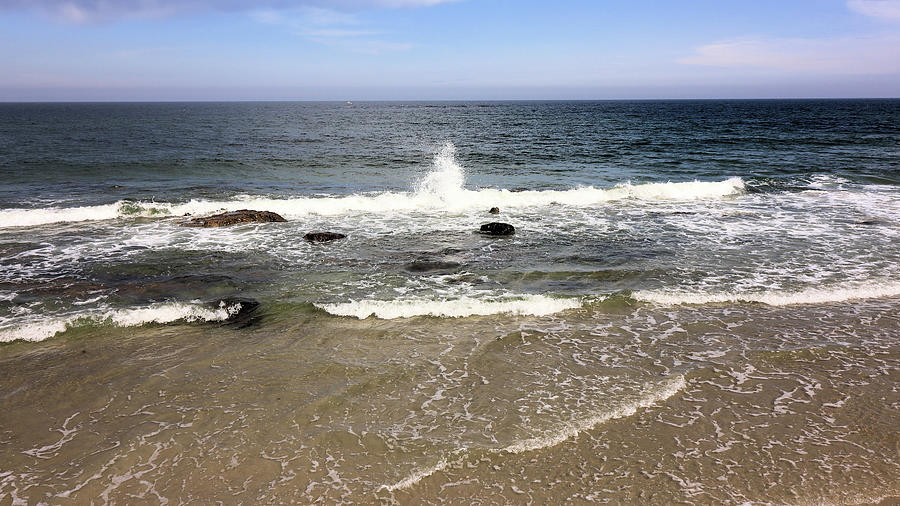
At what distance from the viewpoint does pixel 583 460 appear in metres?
5.18

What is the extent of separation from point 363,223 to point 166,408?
1118 centimetres

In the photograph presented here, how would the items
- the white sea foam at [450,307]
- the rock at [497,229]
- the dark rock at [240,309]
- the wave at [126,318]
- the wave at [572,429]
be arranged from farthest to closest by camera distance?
the rock at [497,229] → the white sea foam at [450,307] → the dark rock at [240,309] → the wave at [126,318] → the wave at [572,429]

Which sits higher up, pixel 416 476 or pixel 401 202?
pixel 401 202

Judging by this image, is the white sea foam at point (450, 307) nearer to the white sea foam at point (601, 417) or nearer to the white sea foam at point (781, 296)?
the white sea foam at point (781, 296)

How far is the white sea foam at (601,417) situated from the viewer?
542 cm

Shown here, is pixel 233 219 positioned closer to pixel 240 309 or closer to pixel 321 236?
pixel 321 236

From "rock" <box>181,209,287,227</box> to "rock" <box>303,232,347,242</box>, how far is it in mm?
2651

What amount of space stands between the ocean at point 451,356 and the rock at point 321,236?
27 cm

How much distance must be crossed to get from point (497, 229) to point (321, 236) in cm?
476

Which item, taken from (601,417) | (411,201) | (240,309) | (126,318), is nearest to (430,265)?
(240,309)

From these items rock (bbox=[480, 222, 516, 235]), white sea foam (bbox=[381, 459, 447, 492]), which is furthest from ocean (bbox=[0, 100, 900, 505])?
rock (bbox=[480, 222, 516, 235])

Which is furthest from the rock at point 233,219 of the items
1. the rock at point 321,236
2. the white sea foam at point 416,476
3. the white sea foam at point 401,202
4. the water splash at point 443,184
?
the white sea foam at point 416,476

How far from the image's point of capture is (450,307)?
9320 mm

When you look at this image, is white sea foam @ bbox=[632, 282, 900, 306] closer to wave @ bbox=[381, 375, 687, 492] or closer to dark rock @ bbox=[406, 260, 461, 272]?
wave @ bbox=[381, 375, 687, 492]
